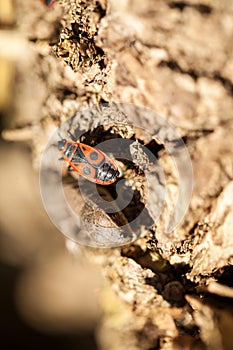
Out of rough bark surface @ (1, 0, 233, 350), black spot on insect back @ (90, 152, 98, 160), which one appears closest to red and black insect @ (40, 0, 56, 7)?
rough bark surface @ (1, 0, 233, 350)

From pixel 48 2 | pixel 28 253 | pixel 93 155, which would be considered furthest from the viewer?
pixel 28 253

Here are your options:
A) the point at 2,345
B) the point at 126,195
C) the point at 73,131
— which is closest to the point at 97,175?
the point at 126,195

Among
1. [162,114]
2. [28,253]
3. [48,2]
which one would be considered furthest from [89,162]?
[48,2]

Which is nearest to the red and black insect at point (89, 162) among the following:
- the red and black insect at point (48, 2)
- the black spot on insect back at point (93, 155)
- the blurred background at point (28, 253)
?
the black spot on insect back at point (93, 155)

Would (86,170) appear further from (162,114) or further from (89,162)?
(162,114)

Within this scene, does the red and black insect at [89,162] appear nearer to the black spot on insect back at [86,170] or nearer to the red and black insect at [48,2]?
the black spot on insect back at [86,170]
